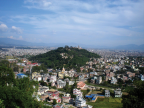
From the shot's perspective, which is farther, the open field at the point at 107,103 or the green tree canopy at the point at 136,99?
the open field at the point at 107,103

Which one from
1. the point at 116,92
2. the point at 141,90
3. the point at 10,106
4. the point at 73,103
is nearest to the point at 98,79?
the point at 116,92

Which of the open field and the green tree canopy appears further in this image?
the open field

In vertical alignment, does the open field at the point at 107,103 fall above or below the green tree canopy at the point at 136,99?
below

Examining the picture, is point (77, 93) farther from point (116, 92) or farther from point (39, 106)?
point (39, 106)

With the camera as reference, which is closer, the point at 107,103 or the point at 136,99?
the point at 136,99

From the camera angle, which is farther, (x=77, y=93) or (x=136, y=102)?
(x=77, y=93)

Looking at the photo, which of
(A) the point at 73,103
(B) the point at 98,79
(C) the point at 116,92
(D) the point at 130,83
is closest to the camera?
(A) the point at 73,103

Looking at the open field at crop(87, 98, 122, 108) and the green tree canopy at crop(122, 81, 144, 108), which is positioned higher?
the green tree canopy at crop(122, 81, 144, 108)

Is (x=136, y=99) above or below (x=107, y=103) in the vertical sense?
above
